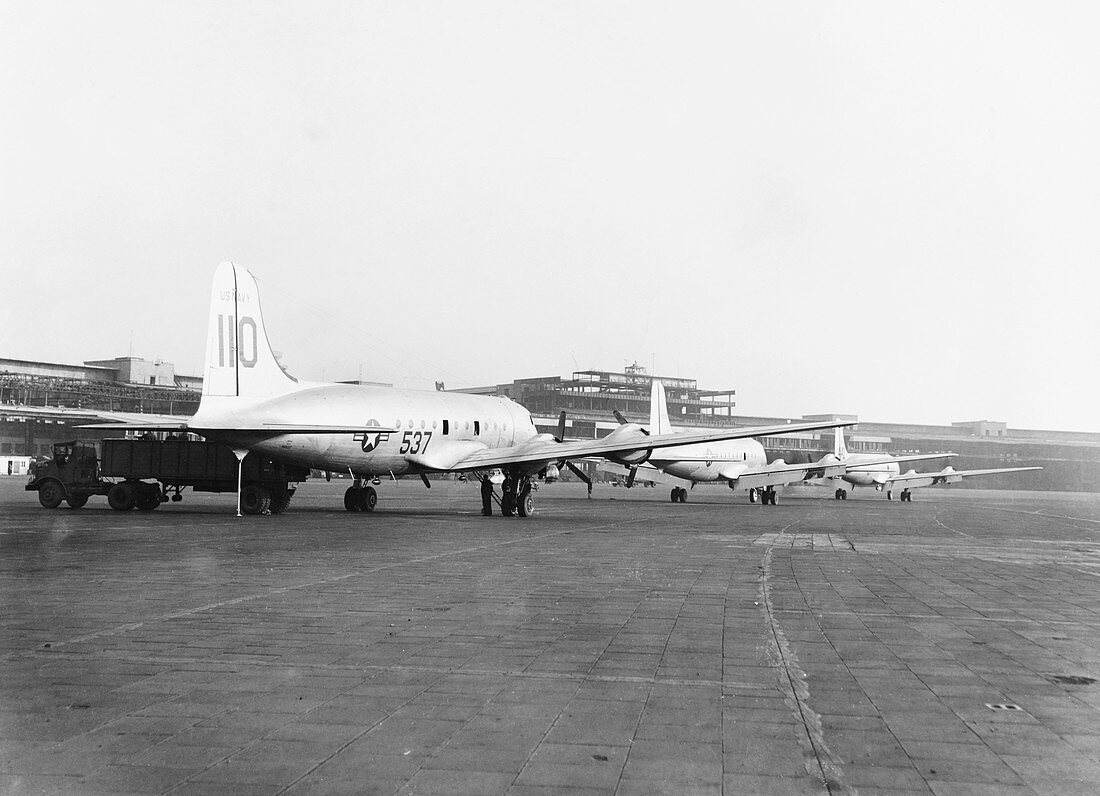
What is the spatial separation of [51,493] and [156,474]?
180 inches

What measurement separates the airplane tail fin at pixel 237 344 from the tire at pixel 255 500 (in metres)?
3.30

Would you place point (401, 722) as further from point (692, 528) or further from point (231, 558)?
point (692, 528)

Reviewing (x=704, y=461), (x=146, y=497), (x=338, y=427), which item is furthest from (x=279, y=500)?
(x=704, y=461)

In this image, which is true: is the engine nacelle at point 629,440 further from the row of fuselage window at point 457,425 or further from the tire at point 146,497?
the tire at point 146,497

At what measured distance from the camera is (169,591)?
39.7ft

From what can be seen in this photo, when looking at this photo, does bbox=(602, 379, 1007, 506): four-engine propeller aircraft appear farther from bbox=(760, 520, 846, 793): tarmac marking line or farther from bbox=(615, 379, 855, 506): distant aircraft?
bbox=(760, 520, 846, 793): tarmac marking line

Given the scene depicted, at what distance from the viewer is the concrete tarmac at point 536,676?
16.9ft

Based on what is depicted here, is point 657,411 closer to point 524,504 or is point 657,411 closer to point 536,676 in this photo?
point 524,504

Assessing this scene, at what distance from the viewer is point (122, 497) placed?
99.5 ft

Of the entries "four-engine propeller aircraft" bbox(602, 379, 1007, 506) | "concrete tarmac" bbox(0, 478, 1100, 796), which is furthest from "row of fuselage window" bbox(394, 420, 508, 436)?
"concrete tarmac" bbox(0, 478, 1100, 796)

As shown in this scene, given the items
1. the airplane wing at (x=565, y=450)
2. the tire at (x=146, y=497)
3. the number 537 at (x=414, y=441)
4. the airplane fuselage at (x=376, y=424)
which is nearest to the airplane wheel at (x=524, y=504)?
the airplane wing at (x=565, y=450)

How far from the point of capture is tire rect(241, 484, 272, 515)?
29.7m

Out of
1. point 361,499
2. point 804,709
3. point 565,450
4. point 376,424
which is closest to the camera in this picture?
point 804,709

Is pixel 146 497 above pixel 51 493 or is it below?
below
